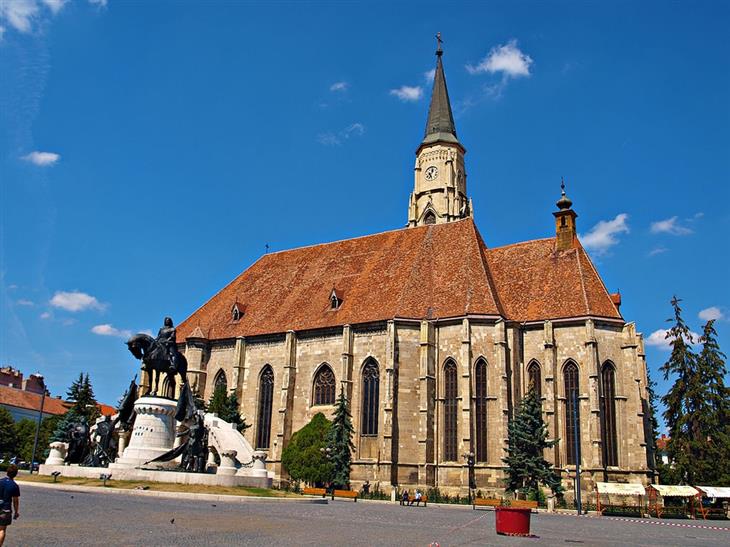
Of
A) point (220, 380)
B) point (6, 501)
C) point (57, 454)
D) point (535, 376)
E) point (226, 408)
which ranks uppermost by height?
point (535, 376)

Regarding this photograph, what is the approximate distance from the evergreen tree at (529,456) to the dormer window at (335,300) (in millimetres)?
14201

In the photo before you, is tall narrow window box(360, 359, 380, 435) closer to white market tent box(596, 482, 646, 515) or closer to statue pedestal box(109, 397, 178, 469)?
white market tent box(596, 482, 646, 515)

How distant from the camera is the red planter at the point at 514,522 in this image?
1513 cm

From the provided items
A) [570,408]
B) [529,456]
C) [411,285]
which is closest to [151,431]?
[529,456]

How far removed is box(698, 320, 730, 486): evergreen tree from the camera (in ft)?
122

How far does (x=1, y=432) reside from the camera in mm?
58500

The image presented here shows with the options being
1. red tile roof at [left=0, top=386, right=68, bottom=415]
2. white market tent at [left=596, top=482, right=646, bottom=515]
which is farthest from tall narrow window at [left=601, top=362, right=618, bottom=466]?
red tile roof at [left=0, top=386, right=68, bottom=415]

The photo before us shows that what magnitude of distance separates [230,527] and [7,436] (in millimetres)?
55735

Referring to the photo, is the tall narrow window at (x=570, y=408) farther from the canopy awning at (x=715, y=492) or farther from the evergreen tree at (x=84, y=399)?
the evergreen tree at (x=84, y=399)

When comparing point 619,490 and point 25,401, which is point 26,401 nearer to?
point 25,401

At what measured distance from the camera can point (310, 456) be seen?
3547 cm

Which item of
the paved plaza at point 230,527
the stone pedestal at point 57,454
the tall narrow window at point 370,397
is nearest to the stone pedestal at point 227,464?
the paved plaza at point 230,527

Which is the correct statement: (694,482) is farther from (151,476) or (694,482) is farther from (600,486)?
(151,476)

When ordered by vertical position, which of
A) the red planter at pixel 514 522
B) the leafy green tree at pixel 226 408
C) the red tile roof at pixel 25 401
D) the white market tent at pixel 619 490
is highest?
the red tile roof at pixel 25 401
